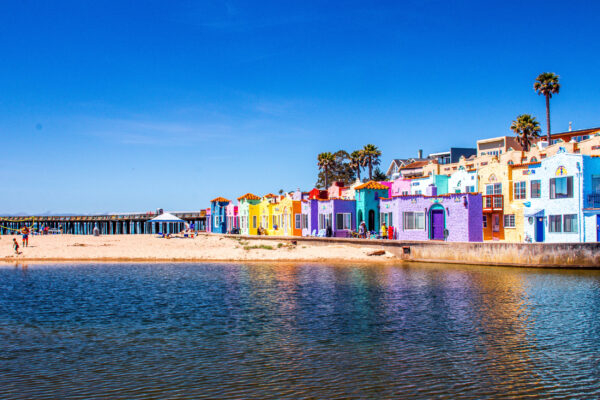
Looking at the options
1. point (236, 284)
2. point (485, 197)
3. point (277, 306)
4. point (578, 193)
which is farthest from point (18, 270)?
point (578, 193)

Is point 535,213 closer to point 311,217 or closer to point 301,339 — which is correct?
point 311,217

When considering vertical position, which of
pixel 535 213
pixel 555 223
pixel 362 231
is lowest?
pixel 362 231

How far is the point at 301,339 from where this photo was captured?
1717cm

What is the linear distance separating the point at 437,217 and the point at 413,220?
236 centimetres

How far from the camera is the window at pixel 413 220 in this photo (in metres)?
45.8

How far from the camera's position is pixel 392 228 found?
48.2 metres

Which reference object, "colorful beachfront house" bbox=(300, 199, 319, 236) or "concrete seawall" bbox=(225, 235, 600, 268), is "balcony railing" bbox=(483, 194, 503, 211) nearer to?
"concrete seawall" bbox=(225, 235, 600, 268)

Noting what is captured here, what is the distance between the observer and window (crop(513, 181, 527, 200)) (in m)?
43.3

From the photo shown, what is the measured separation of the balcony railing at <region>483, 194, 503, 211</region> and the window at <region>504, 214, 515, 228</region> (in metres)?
0.87

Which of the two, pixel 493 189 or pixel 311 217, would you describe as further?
pixel 311 217

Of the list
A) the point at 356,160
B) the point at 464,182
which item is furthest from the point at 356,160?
the point at 464,182

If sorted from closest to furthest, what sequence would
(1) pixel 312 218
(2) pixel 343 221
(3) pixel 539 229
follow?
(3) pixel 539 229 → (2) pixel 343 221 → (1) pixel 312 218

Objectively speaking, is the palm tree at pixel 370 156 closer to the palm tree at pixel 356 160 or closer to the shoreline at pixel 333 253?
the palm tree at pixel 356 160

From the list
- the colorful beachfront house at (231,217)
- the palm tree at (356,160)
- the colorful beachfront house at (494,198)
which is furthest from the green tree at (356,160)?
the colorful beachfront house at (494,198)
